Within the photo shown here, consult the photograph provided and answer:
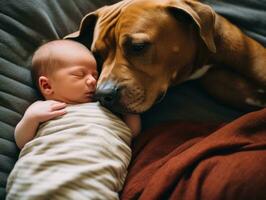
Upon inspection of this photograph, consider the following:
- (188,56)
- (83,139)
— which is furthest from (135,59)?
(83,139)

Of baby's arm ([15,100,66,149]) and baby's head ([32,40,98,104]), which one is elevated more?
baby's head ([32,40,98,104])

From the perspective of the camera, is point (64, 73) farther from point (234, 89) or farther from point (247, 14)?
point (247, 14)

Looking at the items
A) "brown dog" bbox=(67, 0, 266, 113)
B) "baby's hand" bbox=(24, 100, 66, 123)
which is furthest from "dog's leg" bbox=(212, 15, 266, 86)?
"baby's hand" bbox=(24, 100, 66, 123)

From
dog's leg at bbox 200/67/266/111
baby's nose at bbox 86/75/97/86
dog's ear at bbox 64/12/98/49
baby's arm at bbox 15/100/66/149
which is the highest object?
dog's ear at bbox 64/12/98/49

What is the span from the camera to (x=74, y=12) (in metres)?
1.89

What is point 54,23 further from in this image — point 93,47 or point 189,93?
point 189,93

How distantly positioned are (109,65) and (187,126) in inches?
14.6

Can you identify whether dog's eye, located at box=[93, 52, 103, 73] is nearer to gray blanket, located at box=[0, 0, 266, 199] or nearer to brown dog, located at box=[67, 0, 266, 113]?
brown dog, located at box=[67, 0, 266, 113]

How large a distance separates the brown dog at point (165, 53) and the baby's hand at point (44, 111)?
5.7 inches

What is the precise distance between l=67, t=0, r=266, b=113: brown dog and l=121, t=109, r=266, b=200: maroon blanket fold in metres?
0.18

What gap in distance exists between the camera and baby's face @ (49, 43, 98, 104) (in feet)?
5.33

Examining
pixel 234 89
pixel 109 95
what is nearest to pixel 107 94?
pixel 109 95

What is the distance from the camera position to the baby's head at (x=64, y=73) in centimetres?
163

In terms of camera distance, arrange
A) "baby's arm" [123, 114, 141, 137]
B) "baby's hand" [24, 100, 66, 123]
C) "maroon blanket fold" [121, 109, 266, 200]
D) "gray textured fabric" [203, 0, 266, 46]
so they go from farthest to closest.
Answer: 1. "gray textured fabric" [203, 0, 266, 46]
2. "baby's arm" [123, 114, 141, 137]
3. "baby's hand" [24, 100, 66, 123]
4. "maroon blanket fold" [121, 109, 266, 200]
